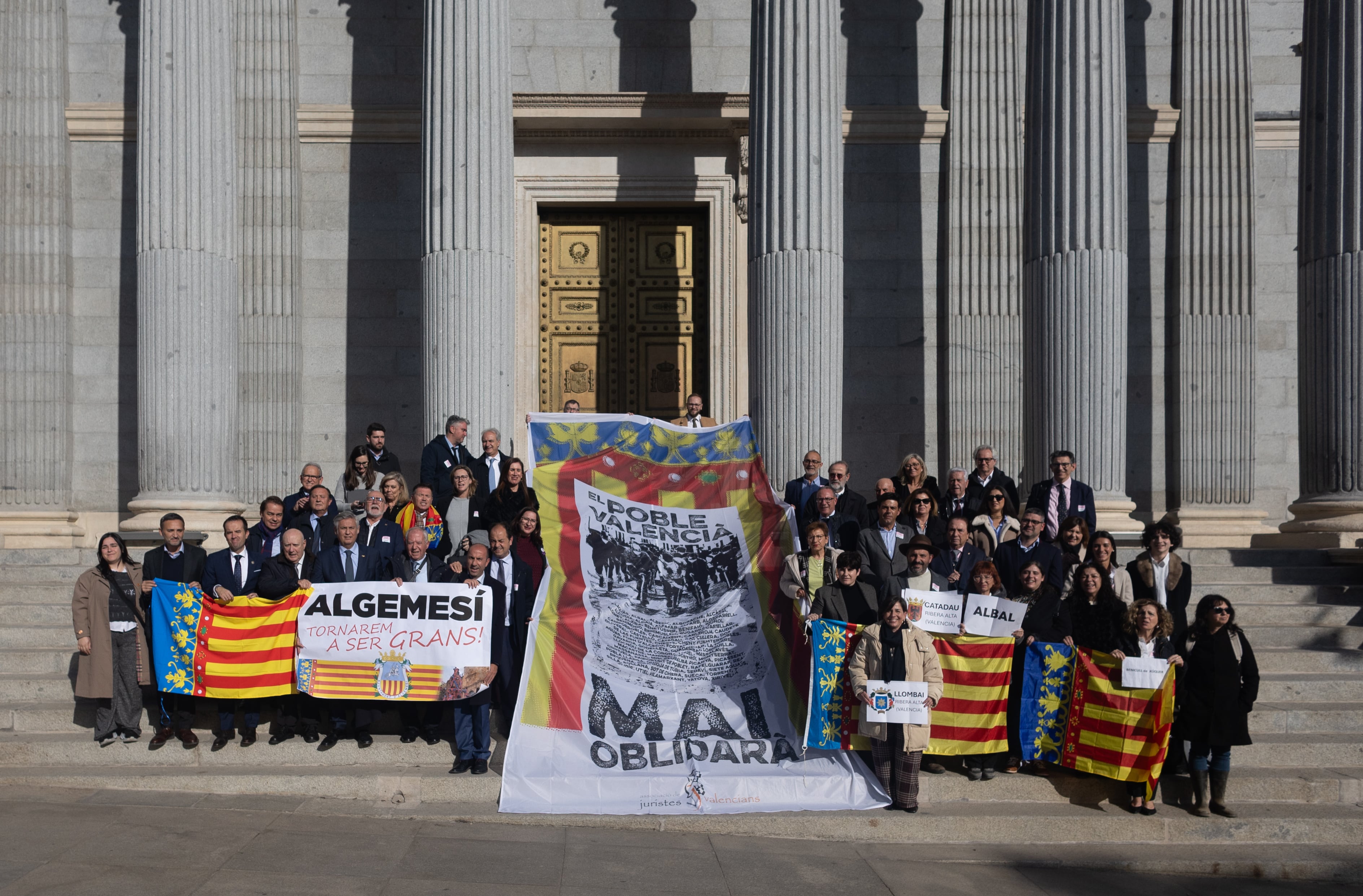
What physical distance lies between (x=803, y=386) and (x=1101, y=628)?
5.65m

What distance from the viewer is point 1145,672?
10516mm

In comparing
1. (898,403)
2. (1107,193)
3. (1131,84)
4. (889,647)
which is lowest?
(889,647)

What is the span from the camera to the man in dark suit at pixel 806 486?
1329 centimetres

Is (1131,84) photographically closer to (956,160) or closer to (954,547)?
(956,160)

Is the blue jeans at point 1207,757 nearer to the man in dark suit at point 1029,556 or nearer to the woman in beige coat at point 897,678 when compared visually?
the man in dark suit at point 1029,556

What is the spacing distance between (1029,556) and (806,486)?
2.61 metres

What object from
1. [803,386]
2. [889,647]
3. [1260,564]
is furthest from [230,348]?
[1260,564]

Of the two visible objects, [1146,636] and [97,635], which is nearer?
[1146,636]

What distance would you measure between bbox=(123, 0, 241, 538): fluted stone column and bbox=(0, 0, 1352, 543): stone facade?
2467 millimetres

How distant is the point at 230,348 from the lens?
1664cm

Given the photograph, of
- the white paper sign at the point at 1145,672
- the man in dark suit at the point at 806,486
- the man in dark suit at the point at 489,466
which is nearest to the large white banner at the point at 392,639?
the man in dark suit at the point at 489,466

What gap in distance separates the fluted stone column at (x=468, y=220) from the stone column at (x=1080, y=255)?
6.67m

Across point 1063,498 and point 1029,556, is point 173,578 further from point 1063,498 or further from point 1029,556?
point 1063,498

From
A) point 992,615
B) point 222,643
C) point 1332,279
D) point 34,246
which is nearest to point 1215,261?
point 1332,279
